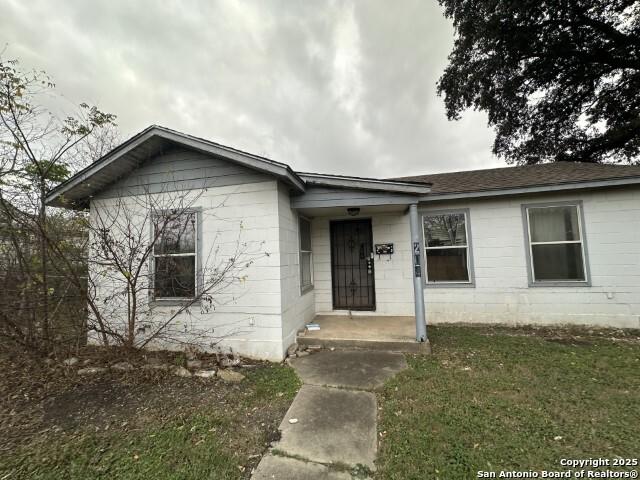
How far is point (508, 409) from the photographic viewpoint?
2535 mm

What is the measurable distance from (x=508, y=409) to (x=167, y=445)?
10.6 feet

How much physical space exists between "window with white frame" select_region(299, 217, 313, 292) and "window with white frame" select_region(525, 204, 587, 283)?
Answer: 4631mm

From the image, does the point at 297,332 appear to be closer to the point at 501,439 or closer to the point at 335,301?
the point at 335,301

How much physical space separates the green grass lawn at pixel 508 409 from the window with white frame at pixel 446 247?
5.70ft

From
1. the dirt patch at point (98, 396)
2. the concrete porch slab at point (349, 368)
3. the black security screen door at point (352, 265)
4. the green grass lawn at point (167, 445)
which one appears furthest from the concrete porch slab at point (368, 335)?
the green grass lawn at point (167, 445)

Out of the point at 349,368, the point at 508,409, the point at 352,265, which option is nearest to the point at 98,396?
the point at 349,368

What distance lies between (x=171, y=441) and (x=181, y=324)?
2.22m

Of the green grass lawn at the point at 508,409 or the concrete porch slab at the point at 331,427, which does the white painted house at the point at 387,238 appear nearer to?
the green grass lawn at the point at 508,409

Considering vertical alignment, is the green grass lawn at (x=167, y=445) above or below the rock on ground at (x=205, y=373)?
below

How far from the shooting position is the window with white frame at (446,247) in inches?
219

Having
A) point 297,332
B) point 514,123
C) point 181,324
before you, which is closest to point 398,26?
point 514,123

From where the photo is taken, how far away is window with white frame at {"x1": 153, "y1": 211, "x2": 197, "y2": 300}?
4.22 metres

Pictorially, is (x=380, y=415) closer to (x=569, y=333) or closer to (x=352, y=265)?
(x=352, y=265)

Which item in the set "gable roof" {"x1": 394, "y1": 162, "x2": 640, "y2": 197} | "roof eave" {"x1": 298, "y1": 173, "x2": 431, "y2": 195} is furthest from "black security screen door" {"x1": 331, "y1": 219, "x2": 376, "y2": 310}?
"roof eave" {"x1": 298, "y1": 173, "x2": 431, "y2": 195}
